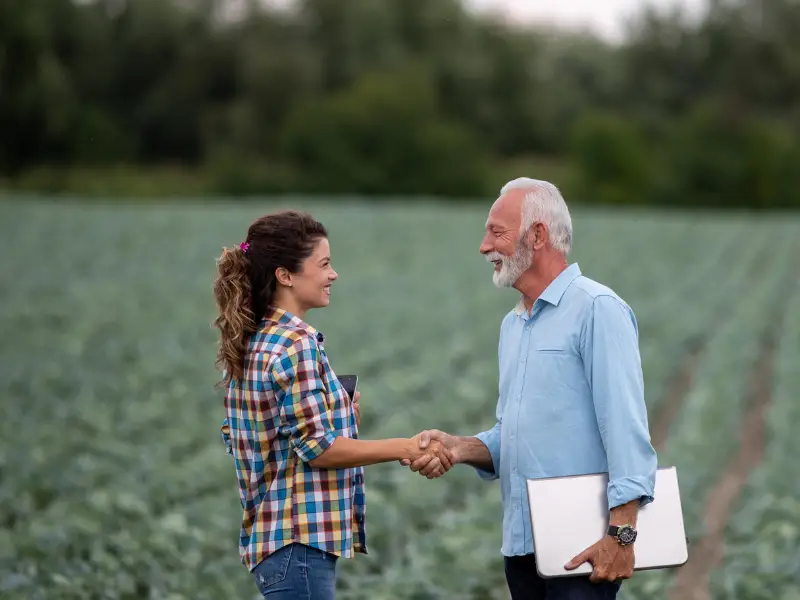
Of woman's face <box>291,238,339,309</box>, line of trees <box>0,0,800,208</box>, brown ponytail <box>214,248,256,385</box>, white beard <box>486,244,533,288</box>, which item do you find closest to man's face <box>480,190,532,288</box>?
white beard <box>486,244,533,288</box>

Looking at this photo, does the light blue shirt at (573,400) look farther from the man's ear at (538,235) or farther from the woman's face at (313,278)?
the woman's face at (313,278)

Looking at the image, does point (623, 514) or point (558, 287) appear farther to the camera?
point (558, 287)

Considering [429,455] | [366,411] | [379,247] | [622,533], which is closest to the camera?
[622,533]

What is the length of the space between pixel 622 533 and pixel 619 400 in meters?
0.33


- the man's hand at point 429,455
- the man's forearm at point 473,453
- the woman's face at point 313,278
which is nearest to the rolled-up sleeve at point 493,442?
the man's forearm at point 473,453

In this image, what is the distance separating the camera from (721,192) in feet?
203

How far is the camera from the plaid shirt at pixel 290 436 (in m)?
2.83

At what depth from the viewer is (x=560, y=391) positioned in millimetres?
2980

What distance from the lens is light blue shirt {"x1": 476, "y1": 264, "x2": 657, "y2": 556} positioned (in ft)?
9.30

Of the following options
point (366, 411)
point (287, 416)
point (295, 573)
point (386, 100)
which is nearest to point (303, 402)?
point (287, 416)

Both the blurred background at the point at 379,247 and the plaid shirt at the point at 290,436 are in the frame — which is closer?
the plaid shirt at the point at 290,436

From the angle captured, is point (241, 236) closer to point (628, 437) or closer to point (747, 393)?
point (747, 393)

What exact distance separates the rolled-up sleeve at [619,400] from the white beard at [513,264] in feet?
0.73

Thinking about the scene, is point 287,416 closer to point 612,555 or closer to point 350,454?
point 350,454
